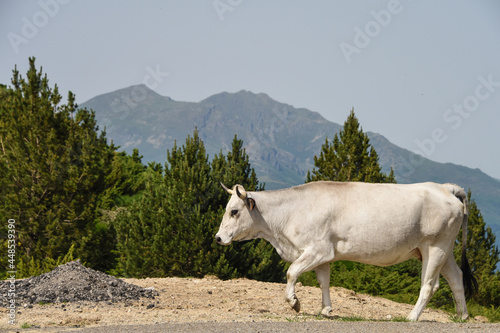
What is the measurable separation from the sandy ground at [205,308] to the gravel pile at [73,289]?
330mm

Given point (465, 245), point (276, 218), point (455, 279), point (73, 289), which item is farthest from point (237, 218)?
point (73, 289)

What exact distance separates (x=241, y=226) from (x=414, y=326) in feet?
10.6

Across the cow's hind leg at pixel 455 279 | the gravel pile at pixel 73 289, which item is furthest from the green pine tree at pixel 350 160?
the cow's hind leg at pixel 455 279

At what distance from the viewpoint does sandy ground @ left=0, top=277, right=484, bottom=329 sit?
962 cm

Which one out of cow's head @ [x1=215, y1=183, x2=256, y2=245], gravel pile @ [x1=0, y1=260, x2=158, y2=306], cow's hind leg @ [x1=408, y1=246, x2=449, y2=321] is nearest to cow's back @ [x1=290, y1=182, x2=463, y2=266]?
cow's hind leg @ [x1=408, y1=246, x2=449, y2=321]

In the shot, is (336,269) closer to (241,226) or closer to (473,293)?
(473,293)

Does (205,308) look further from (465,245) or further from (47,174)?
(47,174)

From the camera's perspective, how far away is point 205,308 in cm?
1116

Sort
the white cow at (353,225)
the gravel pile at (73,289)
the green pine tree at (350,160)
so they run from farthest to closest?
1. the green pine tree at (350,160)
2. the gravel pile at (73,289)
3. the white cow at (353,225)

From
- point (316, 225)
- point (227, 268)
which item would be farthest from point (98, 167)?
point (316, 225)

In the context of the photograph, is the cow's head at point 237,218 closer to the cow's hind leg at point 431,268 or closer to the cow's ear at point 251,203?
the cow's ear at point 251,203

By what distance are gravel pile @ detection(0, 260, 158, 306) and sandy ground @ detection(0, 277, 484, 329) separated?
0.33 metres

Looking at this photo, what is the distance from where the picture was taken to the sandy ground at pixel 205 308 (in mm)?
9617

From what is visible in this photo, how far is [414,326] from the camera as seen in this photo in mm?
7793
